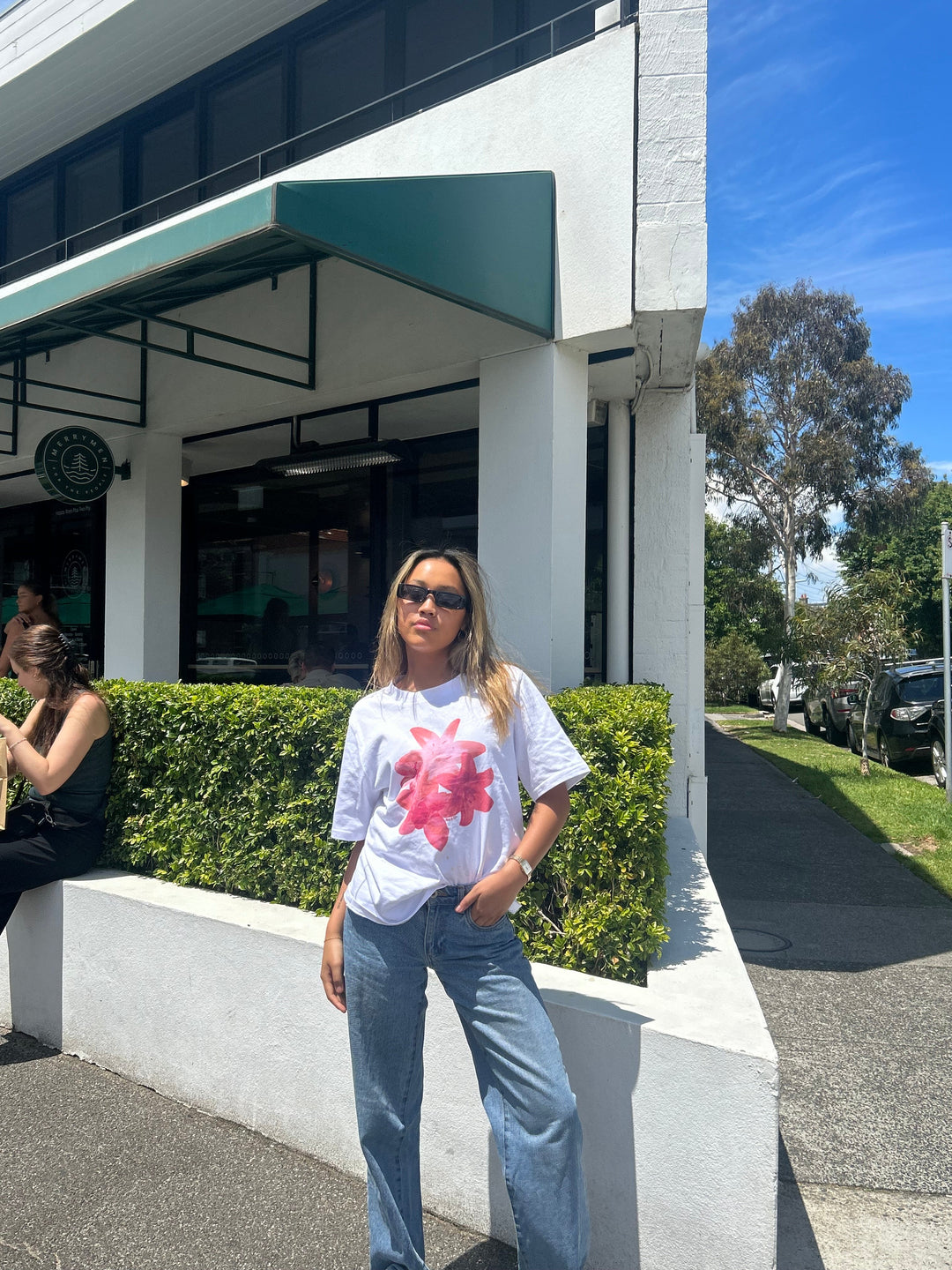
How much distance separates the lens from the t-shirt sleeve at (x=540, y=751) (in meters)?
2.36

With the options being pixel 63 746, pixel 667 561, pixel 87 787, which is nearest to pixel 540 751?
pixel 63 746

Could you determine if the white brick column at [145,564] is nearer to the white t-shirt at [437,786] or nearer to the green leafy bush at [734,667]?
the white t-shirt at [437,786]

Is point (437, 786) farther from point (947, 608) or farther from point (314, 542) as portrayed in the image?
point (947, 608)

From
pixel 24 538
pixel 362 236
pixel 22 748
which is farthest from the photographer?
pixel 24 538

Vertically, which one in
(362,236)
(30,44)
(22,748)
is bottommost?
(22,748)

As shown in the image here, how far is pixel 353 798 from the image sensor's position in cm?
247

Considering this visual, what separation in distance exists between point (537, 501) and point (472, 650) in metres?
3.34

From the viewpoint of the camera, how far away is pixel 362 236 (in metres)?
4.46

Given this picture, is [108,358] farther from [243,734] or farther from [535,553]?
[243,734]

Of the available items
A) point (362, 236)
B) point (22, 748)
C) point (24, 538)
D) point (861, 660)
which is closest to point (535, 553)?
point (362, 236)

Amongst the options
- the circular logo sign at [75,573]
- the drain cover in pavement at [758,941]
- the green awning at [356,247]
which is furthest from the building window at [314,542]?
the drain cover in pavement at [758,941]

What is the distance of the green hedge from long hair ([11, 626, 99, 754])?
28 cm

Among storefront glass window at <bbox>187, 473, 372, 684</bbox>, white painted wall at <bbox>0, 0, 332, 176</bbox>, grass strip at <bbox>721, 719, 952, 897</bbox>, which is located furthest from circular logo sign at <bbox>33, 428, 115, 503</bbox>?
grass strip at <bbox>721, 719, 952, 897</bbox>

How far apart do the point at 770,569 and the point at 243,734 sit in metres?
28.5
